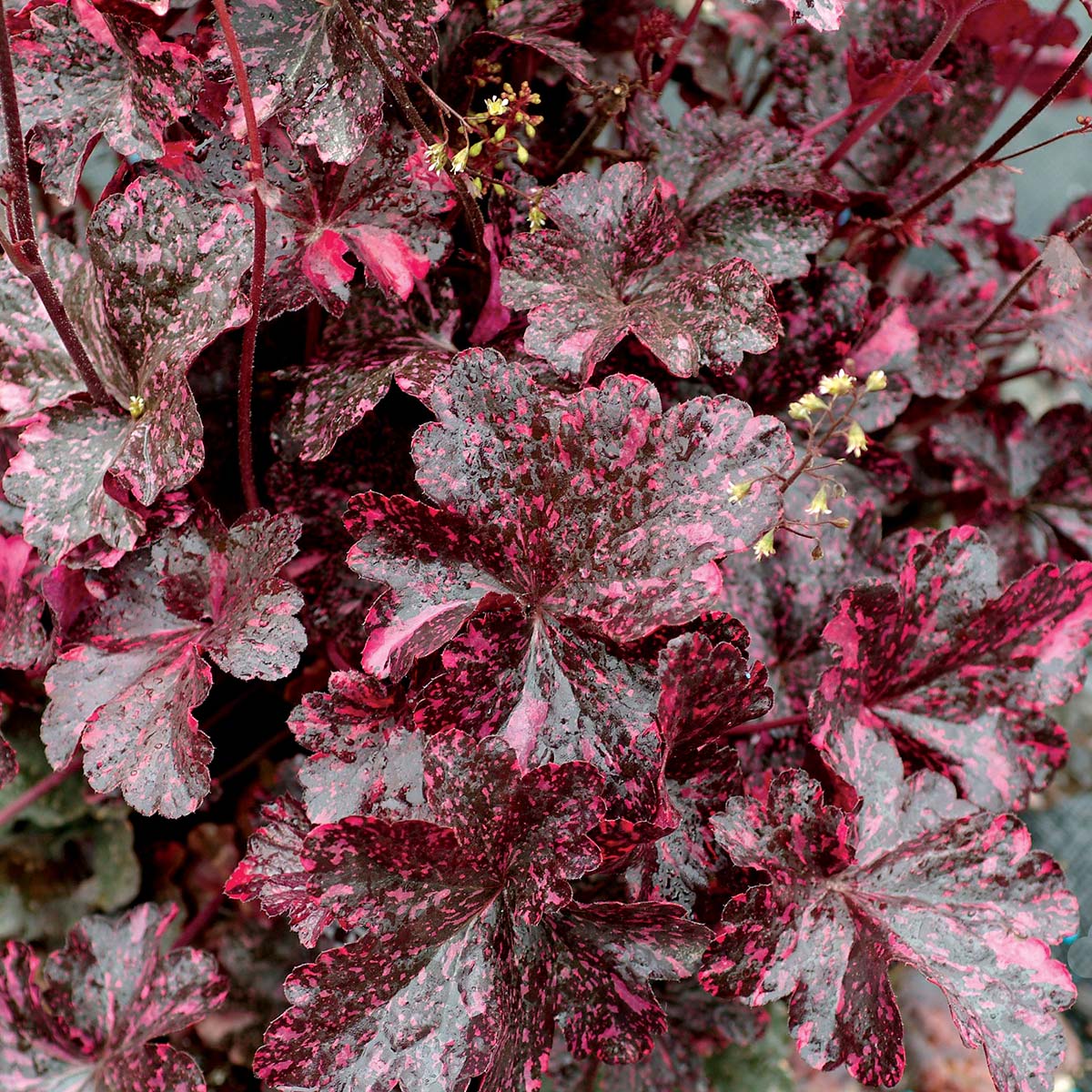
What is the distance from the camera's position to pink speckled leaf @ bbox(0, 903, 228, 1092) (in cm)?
90

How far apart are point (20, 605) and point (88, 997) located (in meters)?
0.39

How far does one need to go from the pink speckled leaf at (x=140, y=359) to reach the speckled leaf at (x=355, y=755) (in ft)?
0.65

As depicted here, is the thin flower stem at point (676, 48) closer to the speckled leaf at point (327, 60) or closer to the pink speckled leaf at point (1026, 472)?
the speckled leaf at point (327, 60)

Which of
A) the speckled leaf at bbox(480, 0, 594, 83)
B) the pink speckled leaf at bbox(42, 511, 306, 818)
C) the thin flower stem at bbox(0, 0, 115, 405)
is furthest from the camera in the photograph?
the speckled leaf at bbox(480, 0, 594, 83)

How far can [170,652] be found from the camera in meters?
0.81

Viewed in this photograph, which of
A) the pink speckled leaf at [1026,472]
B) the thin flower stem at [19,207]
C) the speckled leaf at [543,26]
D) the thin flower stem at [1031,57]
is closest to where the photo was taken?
the thin flower stem at [19,207]

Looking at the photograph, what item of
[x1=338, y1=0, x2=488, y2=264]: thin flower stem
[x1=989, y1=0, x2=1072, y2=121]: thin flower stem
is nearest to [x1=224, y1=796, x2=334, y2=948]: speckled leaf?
[x1=338, y1=0, x2=488, y2=264]: thin flower stem

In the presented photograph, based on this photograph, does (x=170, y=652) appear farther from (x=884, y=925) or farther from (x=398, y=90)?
(x=884, y=925)

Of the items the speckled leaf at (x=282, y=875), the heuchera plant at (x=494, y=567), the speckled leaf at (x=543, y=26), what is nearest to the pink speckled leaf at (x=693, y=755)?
the heuchera plant at (x=494, y=567)

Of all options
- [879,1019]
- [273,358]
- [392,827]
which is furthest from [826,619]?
[273,358]

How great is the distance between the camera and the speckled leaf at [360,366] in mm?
758

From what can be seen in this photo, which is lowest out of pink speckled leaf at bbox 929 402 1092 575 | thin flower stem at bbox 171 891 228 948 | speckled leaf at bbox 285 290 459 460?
thin flower stem at bbox 171 891 228 948

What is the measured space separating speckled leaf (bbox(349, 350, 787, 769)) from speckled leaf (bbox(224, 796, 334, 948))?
0.19m

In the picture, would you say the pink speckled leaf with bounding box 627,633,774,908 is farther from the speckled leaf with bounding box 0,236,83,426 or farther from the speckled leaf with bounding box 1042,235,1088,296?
the speckled leaf with bounding box 0,236,83,426
